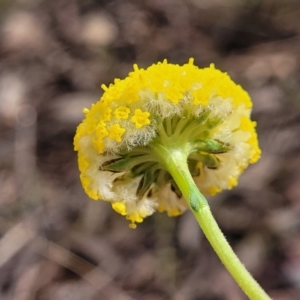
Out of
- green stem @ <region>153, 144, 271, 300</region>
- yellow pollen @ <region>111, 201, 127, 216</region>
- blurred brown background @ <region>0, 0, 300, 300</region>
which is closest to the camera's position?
green stem @ <region>153, 144, 271, 300</region>

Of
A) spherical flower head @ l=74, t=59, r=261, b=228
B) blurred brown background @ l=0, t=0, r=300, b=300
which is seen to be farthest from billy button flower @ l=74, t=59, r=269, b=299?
blurred brown background @ l=0, t=0, r=300, b=300

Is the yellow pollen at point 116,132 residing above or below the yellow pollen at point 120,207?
above

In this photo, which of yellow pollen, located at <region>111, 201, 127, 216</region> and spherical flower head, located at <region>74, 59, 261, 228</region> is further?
yellow pollen, located at <region>111, 201, 127, 216</region>

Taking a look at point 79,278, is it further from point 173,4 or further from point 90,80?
point 173,4

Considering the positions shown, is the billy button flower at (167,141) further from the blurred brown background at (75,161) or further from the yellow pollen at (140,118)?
the blurred brown background at (75,161)

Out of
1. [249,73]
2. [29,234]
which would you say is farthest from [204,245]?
[249,73]

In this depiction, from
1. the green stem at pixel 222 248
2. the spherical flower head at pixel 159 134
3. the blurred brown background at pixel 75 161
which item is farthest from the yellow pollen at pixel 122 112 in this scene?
the blurred brown background at pixel 75 161

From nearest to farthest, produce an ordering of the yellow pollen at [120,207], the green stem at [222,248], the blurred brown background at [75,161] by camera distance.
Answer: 1. the green stem at [222,248]
2. the yellow pollen at [120,207]
3. the blurred brown background at [75,161]

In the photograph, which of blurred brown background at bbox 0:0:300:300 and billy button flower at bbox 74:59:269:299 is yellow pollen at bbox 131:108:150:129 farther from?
blurred brown background at bbox 0:0:300:300
